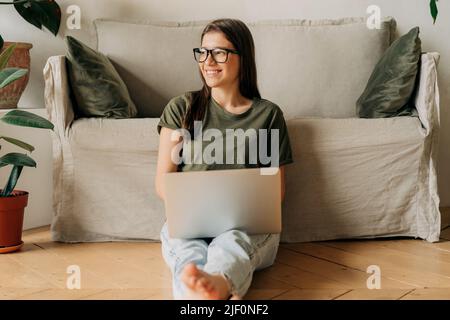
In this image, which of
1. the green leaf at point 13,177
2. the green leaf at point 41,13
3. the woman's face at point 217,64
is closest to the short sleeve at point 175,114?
the woman's face at point 217,64

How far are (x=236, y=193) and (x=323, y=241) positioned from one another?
0.62 m

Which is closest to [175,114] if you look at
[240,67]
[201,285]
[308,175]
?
[240,67]

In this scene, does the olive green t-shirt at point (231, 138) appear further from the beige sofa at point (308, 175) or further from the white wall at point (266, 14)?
the white wall at point (266, 14)

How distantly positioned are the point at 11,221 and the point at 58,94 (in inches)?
16.9

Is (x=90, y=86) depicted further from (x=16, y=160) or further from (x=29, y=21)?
(x=29, y=21)

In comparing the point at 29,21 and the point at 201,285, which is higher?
the point at 29,21

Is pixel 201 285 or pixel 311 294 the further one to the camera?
pixel 311 294

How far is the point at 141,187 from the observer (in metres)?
1.63

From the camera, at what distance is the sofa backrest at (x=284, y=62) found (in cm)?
205

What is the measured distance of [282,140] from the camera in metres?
1.48

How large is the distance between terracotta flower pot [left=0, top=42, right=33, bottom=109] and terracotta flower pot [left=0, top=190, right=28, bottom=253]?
477 millimetres

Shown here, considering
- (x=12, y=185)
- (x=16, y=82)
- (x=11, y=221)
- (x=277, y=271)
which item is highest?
(x=16, y=82)

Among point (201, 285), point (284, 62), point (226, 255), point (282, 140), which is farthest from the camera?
point (284, 62)
